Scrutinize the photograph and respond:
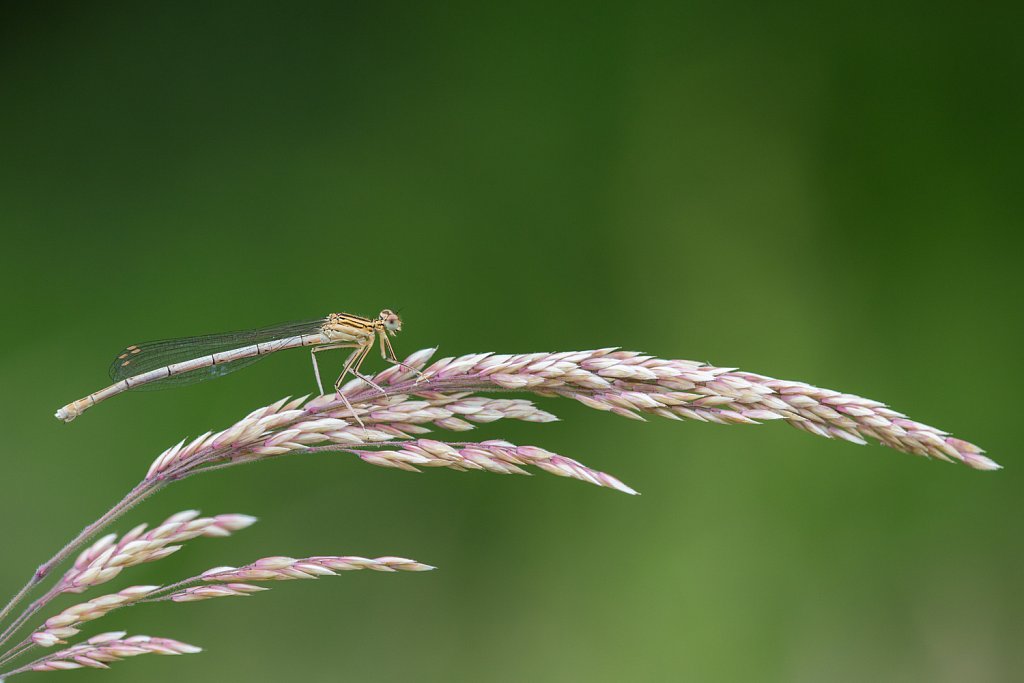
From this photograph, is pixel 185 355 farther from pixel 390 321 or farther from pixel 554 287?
pixel 554 287

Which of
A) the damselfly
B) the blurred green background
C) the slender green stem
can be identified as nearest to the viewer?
the slender green stem

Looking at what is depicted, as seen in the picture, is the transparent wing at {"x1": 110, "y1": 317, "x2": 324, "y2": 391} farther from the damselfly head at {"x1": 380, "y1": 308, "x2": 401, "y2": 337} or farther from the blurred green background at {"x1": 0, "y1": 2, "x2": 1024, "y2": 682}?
the blurred green background at {"x1": 0, "y1": 2, "x2": 1024, "y2": 682}

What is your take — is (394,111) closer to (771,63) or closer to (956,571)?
(771,63)

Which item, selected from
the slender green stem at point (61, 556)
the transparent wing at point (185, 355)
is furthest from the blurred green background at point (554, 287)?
the slender green stem at point (61, 556)

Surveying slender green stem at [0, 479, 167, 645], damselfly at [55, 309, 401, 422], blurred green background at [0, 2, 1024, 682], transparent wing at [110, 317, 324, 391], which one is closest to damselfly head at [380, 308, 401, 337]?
damselfly at [55, 309, 401, 422]

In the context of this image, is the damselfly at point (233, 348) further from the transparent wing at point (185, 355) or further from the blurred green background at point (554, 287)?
the blurred green background at point (554, 287)

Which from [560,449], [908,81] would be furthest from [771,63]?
[560,449]

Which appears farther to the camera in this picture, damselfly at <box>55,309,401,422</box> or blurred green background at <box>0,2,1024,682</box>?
blurred green background at <box>0,2,1024,682</box>
